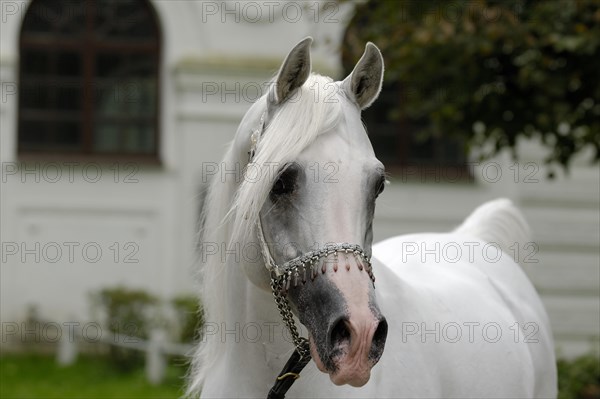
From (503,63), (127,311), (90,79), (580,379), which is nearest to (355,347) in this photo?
(503,63)

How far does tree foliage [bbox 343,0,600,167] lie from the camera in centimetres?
734

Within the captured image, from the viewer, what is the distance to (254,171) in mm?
3121

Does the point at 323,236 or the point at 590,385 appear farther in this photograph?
the point at 590,385

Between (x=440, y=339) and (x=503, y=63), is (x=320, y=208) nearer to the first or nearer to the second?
(x=440, y=339)

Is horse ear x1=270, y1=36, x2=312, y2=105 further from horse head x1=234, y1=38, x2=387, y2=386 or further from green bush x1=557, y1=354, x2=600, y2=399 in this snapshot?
green bush x1=557, y1=354, x2=600, y2=399

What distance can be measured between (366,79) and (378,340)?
850mm

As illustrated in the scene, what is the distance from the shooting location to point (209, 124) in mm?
12242

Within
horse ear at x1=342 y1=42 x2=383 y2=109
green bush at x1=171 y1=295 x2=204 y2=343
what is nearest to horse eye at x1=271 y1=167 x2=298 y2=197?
horse ear at x1=342 y1=42 x2=383 y2=109

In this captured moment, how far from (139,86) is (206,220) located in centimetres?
893

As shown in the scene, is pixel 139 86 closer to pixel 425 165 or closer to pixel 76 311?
pixel 76 311

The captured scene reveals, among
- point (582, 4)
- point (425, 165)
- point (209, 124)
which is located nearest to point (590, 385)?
point (582, 4)

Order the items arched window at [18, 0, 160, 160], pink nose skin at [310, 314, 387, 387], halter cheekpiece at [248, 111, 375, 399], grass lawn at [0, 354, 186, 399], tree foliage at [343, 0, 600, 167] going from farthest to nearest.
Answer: arched window at [18, 0, 160, 160], grass lawn at [0, 354, 186, 399], tree foliage at [343, 0, 600, 167], halter cheekpiece at [248, 111, 375, 399], pink nose skin at [310, 314, 387, 387]

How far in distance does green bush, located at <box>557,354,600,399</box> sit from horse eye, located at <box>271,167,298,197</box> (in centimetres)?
607

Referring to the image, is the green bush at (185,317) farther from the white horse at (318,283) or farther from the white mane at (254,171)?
the white mane at (254,171)
